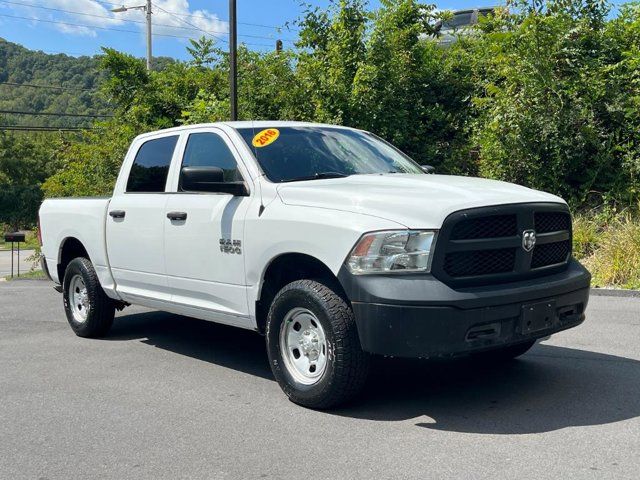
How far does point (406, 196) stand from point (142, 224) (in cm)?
278

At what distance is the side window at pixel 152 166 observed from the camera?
257 inches

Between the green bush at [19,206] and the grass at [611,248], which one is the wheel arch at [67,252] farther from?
the green bush at [19,206]

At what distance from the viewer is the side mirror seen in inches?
211

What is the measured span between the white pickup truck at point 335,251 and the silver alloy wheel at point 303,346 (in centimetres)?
1

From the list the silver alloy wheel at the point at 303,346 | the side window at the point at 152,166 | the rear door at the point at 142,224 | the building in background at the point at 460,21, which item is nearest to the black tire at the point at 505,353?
the silver alloy wheel at the point at 303,346

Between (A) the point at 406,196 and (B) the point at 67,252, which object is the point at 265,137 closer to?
(A) the point at 406,196

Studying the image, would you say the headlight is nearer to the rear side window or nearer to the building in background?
the rear side window

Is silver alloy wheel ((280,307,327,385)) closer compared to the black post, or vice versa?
silver alloy wheel ((280,307,327,385))

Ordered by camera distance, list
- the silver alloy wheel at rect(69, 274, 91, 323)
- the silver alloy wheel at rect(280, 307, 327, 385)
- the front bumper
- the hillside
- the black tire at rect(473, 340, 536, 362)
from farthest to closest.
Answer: the hillside
the silver alloy wheel at rect(69, 274, 91, 323)
the black tire at rect(473, 340, 536, 362)
the silver alloy wheel at rect(280, 307, 327, 385)
the front bumper

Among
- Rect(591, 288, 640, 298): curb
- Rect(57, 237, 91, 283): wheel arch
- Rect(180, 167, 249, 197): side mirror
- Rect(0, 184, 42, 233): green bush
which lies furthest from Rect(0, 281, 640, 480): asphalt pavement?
Rect(0, 184, 42, 233): green bush

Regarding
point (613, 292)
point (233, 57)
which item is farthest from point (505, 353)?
point (233, 57)

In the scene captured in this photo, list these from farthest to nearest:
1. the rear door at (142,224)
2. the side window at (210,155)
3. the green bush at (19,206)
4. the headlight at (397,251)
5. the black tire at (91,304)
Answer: the green bush at (19,206) → the black tire at (91,304) → the rear door at (142,224) → the side window at (210,155) → the headlight at (397,251)

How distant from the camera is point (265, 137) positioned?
5.84 meters

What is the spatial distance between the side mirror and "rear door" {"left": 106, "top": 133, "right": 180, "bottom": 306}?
2.53 feet
